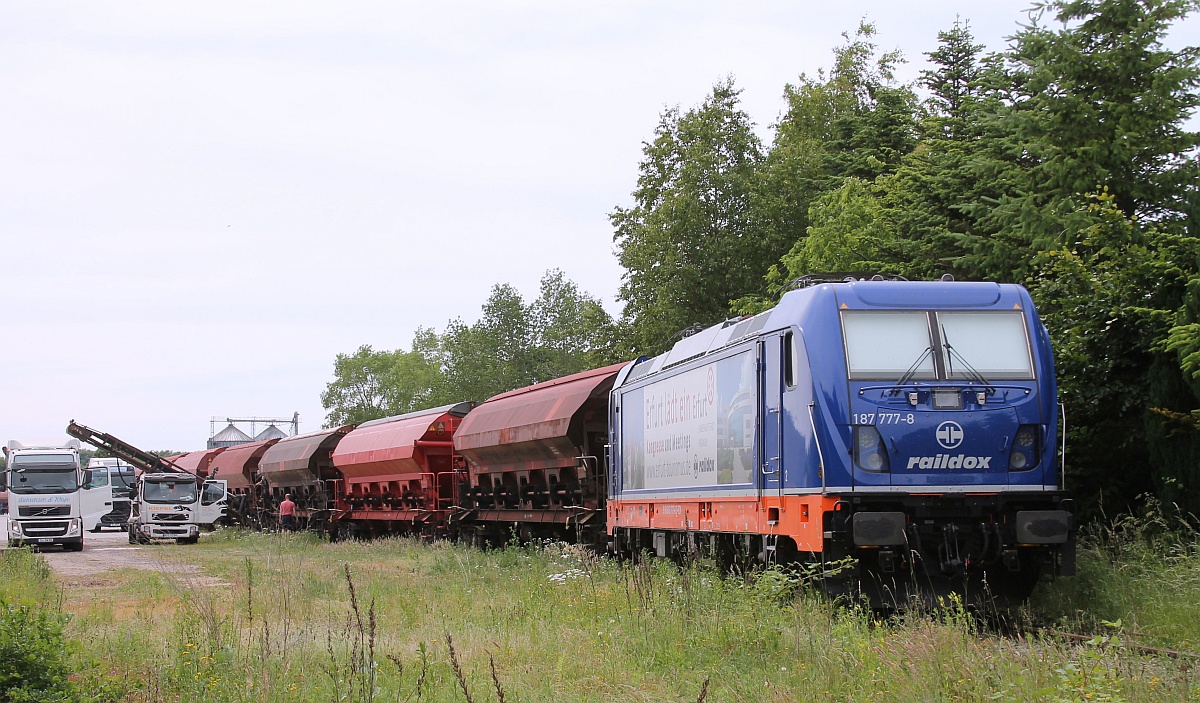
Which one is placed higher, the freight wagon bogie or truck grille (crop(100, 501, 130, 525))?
the freight wagon bogie

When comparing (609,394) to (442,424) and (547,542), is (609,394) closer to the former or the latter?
(547,542)

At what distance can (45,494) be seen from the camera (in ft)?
108

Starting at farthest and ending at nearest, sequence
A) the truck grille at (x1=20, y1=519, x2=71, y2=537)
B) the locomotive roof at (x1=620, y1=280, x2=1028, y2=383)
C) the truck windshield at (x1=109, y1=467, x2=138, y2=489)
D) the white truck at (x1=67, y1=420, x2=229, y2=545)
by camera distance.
A: 1. the truck windshield at (x1=109, y1=467, x2=138, y2=489)
2. the white truck at (x1=67, y1=420, x2=229, y2=545)
3. the truck grille at (x1=20, y1=519, x2=71, y2=537)
4. the locomotive roof at (x1=620, y1=280, x2=1028, y2=383)

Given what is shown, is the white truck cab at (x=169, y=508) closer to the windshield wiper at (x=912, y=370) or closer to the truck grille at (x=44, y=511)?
the truck grille at (x=44, y=511)

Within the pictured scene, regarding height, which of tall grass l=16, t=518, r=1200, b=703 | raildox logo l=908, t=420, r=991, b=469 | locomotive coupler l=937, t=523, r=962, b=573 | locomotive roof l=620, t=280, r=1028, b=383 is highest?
locomotive roof l=620, t=280, r=1028, b=383

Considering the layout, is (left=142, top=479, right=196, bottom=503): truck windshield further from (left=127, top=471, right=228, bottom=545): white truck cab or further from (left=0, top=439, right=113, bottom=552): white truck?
(left=0, top=439, right=113, bottom=552): white truck

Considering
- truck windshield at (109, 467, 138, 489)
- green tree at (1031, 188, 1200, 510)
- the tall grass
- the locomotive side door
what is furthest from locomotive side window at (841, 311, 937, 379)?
truck windshield at (109, 467, 138, 489)

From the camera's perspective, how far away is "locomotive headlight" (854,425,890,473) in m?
11.3

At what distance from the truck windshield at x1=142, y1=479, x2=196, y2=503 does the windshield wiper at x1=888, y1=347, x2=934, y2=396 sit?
2989 centimetres

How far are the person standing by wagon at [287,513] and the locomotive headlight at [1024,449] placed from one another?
3052 cm

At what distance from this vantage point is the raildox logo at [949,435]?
1140 cm

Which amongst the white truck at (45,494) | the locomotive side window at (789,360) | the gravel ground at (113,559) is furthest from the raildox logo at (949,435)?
the white truck at (45,494)

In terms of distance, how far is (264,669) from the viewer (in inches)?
341

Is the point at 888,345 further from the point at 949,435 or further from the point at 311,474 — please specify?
the point at 311,474
